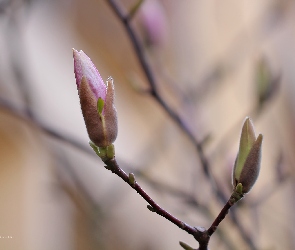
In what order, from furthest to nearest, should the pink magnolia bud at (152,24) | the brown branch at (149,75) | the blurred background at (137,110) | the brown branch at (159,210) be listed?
the blurred background at (137,110)
the pink magnolia bud at (152,24)
the brown branch at (149,75)
the brown branch at (159,210)

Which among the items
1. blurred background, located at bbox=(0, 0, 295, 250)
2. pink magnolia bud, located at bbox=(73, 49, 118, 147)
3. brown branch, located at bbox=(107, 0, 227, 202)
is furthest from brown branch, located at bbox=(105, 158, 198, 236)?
blurred background, located at bbox=(0, 0, 295, 250)

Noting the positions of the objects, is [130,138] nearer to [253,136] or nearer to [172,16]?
[172,16]

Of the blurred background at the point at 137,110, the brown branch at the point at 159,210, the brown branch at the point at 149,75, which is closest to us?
the brown branch at the point at 159,210

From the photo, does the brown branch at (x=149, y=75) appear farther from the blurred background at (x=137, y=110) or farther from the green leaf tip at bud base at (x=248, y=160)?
the blurred background at (x=137, y=110)

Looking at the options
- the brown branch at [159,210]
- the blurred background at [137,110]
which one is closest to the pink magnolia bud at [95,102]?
the brown branch at [159,210]

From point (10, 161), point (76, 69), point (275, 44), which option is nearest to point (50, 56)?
point (10, 161)
